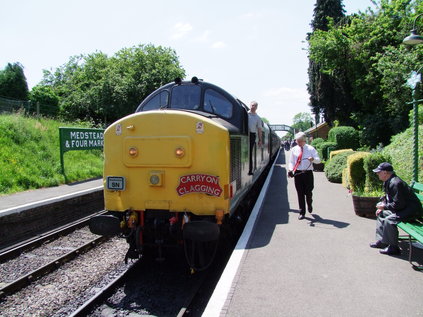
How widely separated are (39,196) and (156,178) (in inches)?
274

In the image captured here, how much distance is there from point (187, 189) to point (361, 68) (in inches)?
742

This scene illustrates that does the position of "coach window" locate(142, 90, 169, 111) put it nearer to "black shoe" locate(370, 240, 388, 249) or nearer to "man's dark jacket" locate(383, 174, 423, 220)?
"man's dark jacket" locate(383, 174, 423, 220)

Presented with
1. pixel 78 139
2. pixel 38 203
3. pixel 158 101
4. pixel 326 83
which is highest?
pixel 326 83

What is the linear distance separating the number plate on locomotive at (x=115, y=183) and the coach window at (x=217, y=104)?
202 cm

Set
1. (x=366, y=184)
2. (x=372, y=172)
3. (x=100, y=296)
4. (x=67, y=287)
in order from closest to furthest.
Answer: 1. (x=100, y=296)
2. (x=67, y=287)
3. (x=372, y=172)
4. (x=366, y=184)

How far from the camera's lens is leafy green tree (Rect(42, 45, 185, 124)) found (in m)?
30.3

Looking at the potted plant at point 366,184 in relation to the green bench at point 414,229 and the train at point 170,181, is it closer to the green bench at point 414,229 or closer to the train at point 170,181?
the green bench at point 414,229

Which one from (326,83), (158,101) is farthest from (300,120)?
(158,101)

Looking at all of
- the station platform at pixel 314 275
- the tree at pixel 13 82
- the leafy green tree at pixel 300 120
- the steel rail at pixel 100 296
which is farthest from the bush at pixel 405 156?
the leafy green tree at pixel 300 120

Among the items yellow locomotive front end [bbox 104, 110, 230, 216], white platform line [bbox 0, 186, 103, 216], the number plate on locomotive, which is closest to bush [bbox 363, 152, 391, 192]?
yellow locomotive front end [bbox 104, 110, 230, 216]

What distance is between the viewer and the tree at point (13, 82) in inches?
1286

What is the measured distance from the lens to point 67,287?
17.9ft

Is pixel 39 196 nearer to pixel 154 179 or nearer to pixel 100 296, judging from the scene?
pixel 100 296

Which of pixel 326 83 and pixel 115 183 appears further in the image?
pixel 326 83
